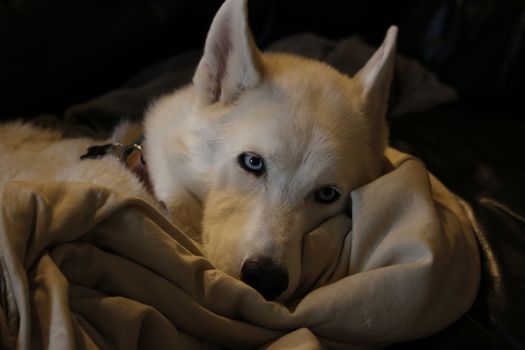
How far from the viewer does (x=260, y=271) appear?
1210 millimetres

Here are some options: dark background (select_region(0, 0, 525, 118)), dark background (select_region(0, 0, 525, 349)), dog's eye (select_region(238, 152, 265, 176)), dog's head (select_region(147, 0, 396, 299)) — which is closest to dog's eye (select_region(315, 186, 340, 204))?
dog's head (select_region(147, 0, 396, 299))

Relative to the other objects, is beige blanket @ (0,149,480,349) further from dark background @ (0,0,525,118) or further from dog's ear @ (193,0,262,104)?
dark background @ (0,0,525,118)

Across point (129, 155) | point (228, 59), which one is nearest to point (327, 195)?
point (228, 59)

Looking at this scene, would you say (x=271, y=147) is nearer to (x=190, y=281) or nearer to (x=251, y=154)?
(x=251, y=154)

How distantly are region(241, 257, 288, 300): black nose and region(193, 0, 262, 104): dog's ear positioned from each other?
50 cm

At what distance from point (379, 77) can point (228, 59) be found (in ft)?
1.38

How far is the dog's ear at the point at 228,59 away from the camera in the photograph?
145 centimetres

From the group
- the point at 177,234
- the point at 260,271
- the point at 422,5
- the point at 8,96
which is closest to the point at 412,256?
the point at 260,271

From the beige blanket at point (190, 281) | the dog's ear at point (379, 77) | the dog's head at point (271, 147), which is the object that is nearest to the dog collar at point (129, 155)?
the dog's head at point (271, 147)

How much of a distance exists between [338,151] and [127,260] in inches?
23.6

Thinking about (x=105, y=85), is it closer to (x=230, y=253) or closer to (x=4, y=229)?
(x=230, y=253)

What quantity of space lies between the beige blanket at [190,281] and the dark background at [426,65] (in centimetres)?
15

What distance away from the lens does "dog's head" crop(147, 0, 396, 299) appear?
128cm

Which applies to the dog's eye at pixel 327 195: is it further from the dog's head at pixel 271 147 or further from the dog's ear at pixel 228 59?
the dog's ear at pixel 228 59
